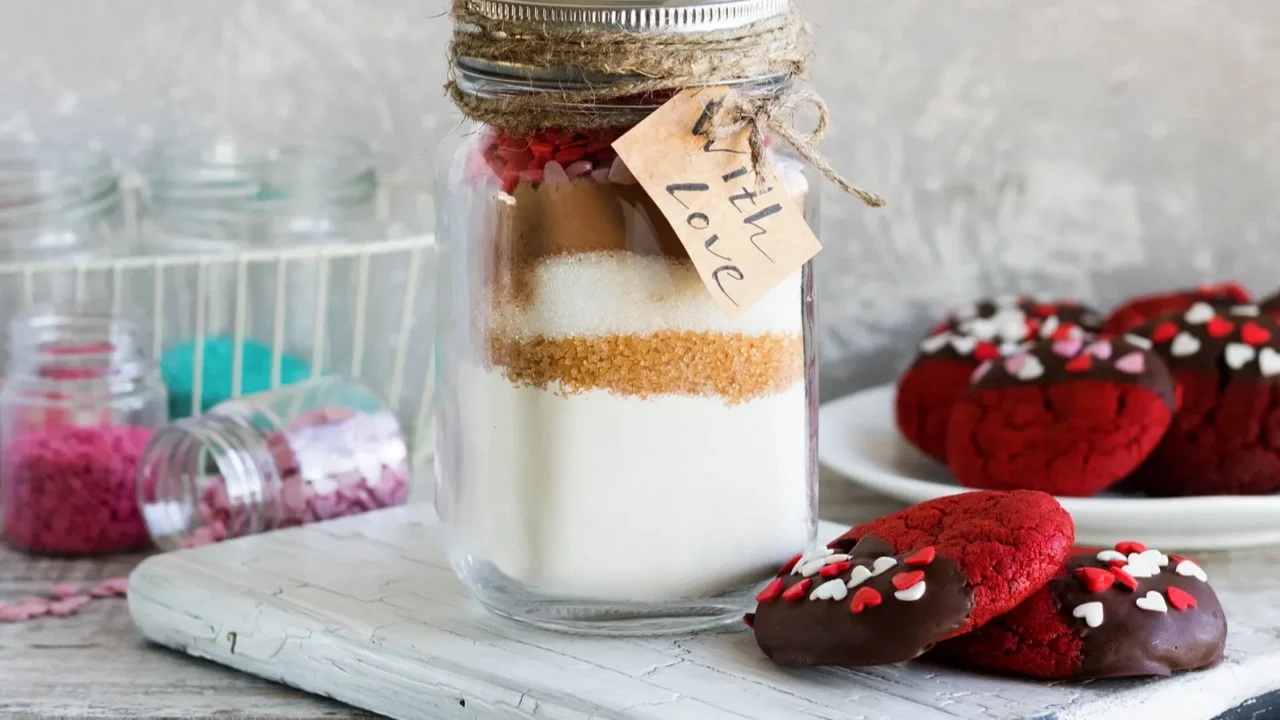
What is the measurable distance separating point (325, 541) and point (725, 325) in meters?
0.31

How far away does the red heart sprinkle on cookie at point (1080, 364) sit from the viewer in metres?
0.94

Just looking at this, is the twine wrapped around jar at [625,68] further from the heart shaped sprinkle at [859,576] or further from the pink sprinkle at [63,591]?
the pink sprinkle at [63,591]

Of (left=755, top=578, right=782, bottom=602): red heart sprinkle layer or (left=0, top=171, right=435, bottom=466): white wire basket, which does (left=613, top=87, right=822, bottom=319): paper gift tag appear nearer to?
(left=755, top=578, right=782, bottom=602): red heart sprinkle layer

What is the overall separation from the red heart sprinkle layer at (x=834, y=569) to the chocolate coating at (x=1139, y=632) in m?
0.08

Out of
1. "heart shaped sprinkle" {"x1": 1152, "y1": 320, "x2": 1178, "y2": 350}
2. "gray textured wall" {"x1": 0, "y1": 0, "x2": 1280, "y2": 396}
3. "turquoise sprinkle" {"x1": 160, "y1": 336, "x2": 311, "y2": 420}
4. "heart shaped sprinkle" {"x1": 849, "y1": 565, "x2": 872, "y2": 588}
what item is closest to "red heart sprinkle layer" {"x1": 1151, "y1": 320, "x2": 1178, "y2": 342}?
"heart shaped sprinkle" {"x1": 1152, "y1": 320, "x2": 1178, "y2": 350}

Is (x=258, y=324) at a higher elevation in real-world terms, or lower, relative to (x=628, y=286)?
lower

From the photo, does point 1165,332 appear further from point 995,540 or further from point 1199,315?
point 995,540

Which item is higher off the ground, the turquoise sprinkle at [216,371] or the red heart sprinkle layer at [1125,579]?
the red heart sprinkle layer at [1125,579]

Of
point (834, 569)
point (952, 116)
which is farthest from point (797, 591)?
point (952, 116)

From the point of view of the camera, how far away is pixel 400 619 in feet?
2.45

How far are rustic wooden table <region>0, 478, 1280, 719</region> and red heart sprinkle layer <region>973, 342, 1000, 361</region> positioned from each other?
23 centimetres

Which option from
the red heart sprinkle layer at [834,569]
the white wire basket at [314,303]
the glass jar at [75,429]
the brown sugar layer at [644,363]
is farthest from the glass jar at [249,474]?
the red heart sprinkle layer at [834,569]

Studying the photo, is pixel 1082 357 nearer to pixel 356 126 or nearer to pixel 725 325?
pixel 725 325

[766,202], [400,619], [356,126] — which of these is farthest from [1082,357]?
[356,126]
